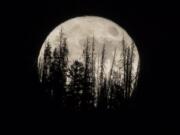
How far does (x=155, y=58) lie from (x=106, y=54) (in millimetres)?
1725

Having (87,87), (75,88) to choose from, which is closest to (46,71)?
(75,88)

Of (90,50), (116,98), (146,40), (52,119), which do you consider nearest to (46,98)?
(52,119)

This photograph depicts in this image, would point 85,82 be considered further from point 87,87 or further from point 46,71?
point 46,71

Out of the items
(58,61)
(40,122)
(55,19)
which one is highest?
(55,19)

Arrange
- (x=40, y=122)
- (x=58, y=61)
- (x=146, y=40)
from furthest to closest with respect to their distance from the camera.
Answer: (x=58, y=61) → (x=146, y=40) → (x=40, y=122)

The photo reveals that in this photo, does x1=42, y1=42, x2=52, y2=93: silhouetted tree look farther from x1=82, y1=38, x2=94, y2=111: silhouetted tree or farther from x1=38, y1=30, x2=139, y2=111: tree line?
x1=82, y1=38, x2=94, y2=111: silhouetted tree

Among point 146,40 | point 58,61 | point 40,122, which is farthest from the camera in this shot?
point 58,61

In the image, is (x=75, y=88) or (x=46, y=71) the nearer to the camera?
(x=75, y=88)

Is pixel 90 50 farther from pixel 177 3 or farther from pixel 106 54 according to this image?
pixel 177 3

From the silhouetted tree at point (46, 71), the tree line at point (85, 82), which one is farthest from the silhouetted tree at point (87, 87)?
the silhouetted tree at point (46, 71)

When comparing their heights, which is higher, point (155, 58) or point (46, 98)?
point (155, 58)

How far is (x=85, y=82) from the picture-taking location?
518 cm

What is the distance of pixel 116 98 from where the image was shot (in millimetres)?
4828

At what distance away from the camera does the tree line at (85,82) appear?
466 cm
